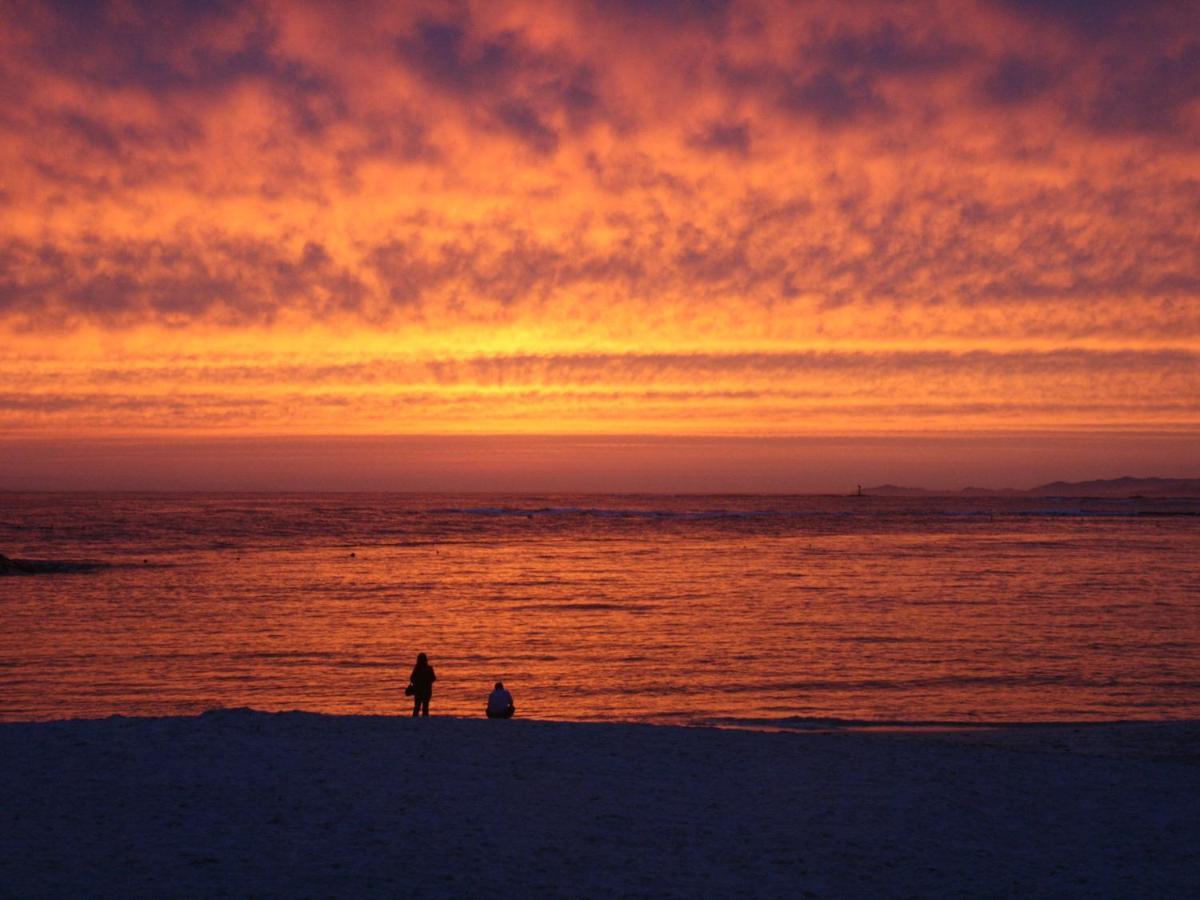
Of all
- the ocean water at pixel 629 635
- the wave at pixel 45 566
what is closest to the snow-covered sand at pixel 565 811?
the ocean water at pixel 629 635

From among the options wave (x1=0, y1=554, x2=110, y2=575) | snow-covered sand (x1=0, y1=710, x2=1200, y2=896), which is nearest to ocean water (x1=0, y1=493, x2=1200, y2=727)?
wave (x1=0, y1=554, x2=110, y2=575)

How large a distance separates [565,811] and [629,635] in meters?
18.5

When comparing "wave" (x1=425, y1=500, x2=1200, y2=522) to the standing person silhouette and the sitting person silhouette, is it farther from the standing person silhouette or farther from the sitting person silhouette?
the sitting person silhouette

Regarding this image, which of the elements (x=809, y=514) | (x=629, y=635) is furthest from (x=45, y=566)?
(x=809, y=514)

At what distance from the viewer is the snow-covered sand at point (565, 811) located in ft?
31.7

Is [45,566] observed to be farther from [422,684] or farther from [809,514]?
[809,514]

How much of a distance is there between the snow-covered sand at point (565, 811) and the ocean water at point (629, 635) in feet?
14.0

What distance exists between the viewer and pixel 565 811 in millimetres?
11742

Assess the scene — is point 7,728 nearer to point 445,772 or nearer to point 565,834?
point 445,772

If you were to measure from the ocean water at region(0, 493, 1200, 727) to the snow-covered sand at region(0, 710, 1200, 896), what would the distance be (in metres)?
4.27

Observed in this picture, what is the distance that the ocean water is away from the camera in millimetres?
20688

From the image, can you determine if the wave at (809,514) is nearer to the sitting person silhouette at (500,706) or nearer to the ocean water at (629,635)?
the ocean water at (629,635)

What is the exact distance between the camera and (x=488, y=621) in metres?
33.9

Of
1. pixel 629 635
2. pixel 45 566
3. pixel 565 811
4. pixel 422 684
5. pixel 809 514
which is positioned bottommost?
pixel 45 566
